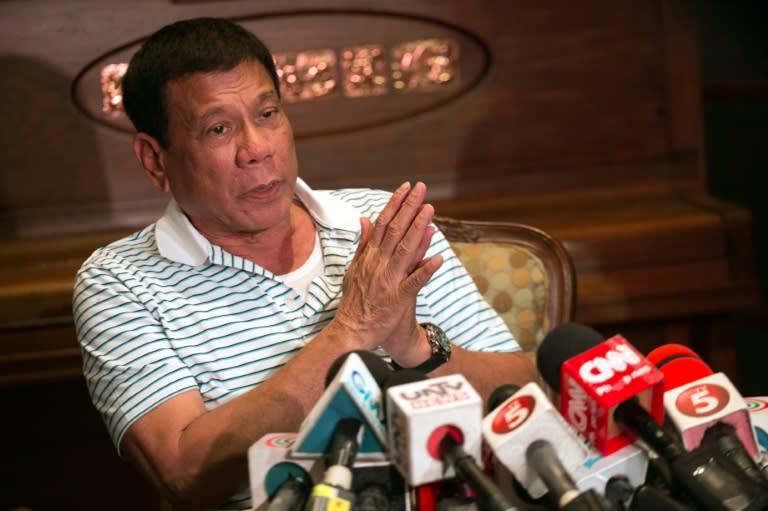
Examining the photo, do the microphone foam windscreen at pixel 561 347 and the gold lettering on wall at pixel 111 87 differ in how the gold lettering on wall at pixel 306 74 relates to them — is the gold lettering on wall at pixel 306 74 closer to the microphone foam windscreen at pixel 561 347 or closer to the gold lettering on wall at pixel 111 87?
the gold lettering on wall at pixel 111 87

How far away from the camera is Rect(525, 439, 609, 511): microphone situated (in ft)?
2.61

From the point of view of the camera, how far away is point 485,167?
276 centimetres

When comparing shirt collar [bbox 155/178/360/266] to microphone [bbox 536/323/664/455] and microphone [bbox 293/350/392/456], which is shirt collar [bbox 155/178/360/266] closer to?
microphone [bbox 293/350/392/456]

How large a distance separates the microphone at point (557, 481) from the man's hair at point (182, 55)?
1.01m

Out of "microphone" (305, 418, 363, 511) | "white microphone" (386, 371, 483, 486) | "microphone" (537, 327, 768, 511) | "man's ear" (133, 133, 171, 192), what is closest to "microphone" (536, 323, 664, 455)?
"microphone" (537, 327, 768, 511)

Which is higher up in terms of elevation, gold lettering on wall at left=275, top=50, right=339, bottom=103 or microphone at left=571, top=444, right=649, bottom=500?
gold lettering on wall at left=275, top=50, right=339, bottom=103

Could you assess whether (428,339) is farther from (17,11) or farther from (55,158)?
(17,11)

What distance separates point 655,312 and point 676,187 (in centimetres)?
42

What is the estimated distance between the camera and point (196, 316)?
1.63 meters

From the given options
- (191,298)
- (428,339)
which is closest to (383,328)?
(428,339)

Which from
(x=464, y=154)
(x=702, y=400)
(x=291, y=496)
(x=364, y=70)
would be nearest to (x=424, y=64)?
(x=364, y=70)

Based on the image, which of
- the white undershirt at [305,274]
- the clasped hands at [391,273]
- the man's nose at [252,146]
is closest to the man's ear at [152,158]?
the man's nose at [252,146]

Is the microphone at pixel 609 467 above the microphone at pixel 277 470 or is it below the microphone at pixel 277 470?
below

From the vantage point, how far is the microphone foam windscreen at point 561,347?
1.05m
